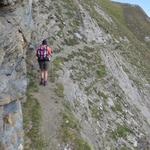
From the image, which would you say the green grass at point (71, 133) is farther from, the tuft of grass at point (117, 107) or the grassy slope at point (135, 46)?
the grassy slope at point (135, 46)

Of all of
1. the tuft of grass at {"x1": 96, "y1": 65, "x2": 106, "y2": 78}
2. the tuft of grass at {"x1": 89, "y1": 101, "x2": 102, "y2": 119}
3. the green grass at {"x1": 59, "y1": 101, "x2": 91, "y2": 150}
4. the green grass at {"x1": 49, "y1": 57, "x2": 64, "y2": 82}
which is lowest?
the tuft of grass at {"x1": 96, "y1": 65, "x2": 106, "y2": 78}

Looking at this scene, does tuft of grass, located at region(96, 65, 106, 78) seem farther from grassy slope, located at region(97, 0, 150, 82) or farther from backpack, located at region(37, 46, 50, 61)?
grassy slope, located at region(97, 0, 150, 82)

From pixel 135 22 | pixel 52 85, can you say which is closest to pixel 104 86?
pixel 52 85

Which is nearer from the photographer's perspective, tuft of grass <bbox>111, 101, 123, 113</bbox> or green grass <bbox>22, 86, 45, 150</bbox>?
green grass <bbox>22, 86, 45, 150</bbox>

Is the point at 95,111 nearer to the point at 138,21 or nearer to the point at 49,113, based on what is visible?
the point at 49,113

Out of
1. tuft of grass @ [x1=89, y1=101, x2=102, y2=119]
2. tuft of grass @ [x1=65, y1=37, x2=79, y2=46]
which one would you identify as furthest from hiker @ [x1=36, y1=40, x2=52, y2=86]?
tuft of grass @ [x1=65, y1=37, x2=79, y2=46]

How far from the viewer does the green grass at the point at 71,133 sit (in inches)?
1049

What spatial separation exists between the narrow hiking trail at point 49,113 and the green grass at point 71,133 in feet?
1.35

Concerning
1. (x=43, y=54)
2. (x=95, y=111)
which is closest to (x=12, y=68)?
(x=43, y=54)

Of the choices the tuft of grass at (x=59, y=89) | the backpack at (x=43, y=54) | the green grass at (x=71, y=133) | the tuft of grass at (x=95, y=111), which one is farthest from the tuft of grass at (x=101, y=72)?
the green grass at (x=71, y=133)

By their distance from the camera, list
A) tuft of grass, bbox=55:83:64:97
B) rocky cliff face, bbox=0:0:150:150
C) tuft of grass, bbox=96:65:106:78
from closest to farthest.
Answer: rocky cliff face, bbox=0:0:150:150 < tuft of grass, bbox=55:83:64:97 < tuft of grass, bbox=96:65:106:78

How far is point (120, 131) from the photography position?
31.8 m

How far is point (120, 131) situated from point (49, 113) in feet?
21.9

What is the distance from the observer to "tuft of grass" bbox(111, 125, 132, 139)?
31.1 m
